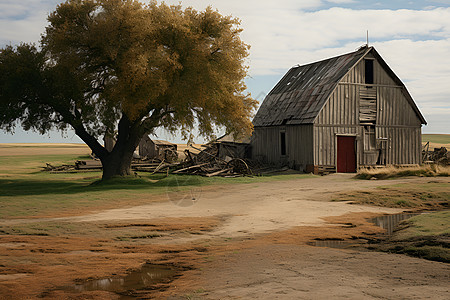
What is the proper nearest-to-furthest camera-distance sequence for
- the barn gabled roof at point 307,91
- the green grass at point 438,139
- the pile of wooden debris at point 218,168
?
the pile of wooden debris at point 218,168 < the barn gabled roof at point 307,91 < the green grass at point 438,139

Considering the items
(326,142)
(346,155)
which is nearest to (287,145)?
(326,142)

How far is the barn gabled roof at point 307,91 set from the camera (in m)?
33.8

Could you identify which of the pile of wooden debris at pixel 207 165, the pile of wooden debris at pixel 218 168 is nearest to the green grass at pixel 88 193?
the pile of wooden debris at pixel 218 168

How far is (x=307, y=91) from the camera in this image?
35906mm

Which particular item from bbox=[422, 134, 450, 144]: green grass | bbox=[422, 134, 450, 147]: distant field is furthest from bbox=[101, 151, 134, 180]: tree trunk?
bbox=[422, 134, 450, 144]: green grass

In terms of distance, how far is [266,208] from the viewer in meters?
16.8

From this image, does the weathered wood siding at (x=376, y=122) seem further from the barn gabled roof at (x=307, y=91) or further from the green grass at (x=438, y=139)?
the green grass at (x=438, y=139)

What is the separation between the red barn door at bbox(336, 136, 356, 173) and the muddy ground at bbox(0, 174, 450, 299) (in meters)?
17.6

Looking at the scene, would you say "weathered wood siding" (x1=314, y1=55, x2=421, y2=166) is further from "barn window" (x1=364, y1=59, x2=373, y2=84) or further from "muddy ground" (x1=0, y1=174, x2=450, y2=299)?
"muddy ground" (x1=0, y1=174, x2=450, y2=299)

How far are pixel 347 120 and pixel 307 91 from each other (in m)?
3.86

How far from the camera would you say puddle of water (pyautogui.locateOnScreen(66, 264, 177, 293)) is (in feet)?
23.8

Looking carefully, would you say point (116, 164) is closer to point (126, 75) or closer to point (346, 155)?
point (126, 75)

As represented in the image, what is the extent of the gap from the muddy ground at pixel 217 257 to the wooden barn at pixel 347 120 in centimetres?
1698

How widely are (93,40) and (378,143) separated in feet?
70.0
